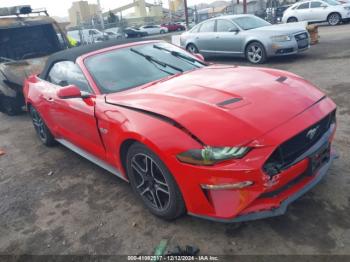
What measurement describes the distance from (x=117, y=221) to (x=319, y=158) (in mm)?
1862

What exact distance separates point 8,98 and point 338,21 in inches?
633

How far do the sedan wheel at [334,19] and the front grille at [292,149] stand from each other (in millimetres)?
16567

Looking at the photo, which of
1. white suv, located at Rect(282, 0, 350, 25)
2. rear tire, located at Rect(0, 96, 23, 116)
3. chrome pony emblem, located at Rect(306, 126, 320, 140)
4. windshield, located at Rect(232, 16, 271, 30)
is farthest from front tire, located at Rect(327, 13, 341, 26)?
chrome pony emblem, located at Rect(306, 126, 320, 140)

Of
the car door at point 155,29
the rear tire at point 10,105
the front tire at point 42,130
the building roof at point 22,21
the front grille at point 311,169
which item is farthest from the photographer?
the car door at point 155,29

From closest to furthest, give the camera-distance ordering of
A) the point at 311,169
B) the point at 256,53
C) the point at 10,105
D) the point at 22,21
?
the point at 311,169 < the point at 10,105 < the point at 22,21 < the point at 256,53

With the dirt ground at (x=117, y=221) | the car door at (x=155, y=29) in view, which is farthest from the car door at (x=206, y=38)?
the car door at (x=155, y=29)

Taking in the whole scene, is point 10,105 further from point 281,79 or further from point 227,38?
point 227,38

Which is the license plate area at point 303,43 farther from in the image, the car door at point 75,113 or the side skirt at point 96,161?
the side skirt at point 96,161

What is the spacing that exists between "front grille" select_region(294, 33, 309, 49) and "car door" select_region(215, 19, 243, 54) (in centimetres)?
160

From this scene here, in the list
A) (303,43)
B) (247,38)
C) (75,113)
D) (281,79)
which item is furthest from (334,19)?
(75,113)

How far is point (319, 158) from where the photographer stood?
269 centimetres

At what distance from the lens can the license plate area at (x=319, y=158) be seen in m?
2.59

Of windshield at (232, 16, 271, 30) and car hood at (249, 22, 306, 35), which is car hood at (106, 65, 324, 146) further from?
windshield at (232, 16, 271, 30)

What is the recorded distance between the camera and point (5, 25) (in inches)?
302
